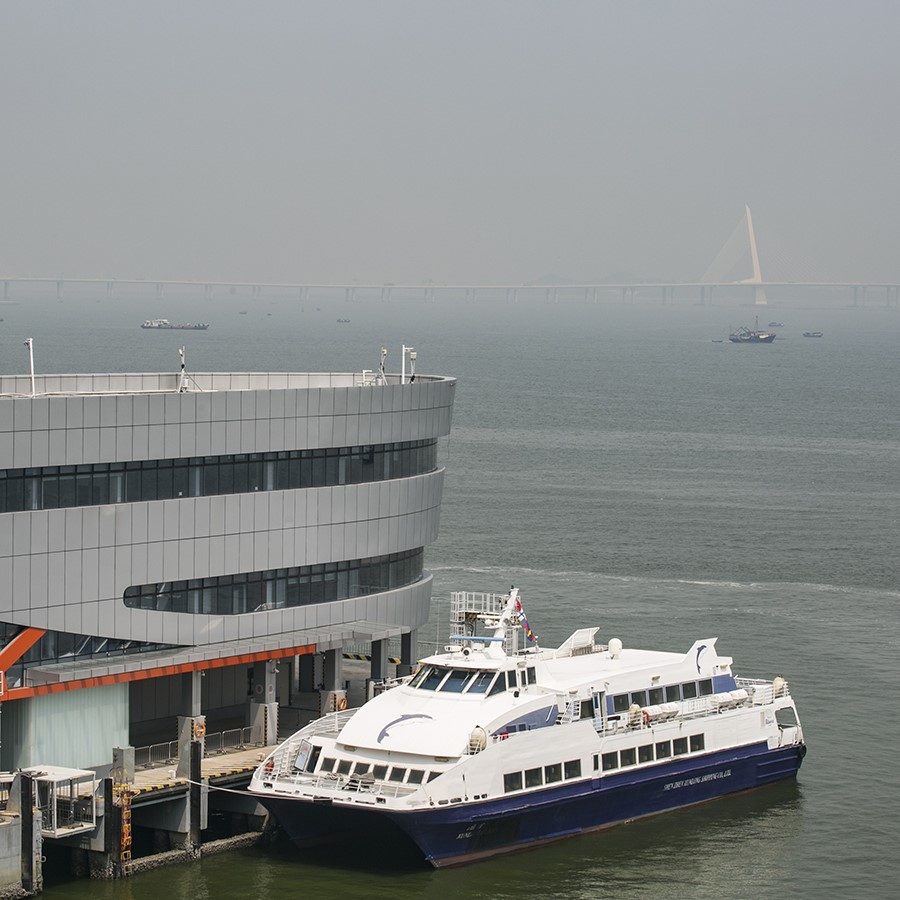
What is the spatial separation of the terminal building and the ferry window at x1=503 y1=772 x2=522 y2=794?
5.93 m

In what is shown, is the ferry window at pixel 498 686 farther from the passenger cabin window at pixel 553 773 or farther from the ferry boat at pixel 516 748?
the passenger cabin window at pixel 553 773

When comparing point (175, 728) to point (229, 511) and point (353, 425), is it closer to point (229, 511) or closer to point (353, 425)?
point (229, 511)

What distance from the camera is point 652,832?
53469 mm

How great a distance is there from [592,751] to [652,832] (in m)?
3.18

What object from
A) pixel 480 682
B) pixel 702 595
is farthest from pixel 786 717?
pixel 702 595

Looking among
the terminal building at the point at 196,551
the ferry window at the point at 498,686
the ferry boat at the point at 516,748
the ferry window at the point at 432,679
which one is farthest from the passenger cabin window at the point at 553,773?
the terminal building at the point at 196,551

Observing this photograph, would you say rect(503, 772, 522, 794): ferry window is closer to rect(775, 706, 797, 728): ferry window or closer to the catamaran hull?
the catamaran hull

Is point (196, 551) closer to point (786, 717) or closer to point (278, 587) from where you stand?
point (278, 587)

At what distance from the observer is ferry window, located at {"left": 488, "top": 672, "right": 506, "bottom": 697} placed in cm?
5112

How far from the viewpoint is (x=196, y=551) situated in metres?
50.1

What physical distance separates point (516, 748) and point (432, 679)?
3.25 metres

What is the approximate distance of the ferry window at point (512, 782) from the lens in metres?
49.5

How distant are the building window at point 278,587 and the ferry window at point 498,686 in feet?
17.8

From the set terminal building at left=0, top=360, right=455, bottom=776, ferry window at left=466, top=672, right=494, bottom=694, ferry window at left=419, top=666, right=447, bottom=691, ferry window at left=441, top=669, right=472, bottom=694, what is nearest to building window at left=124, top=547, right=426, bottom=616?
terminal building at left=0, top=360, right=455, bottom=776
